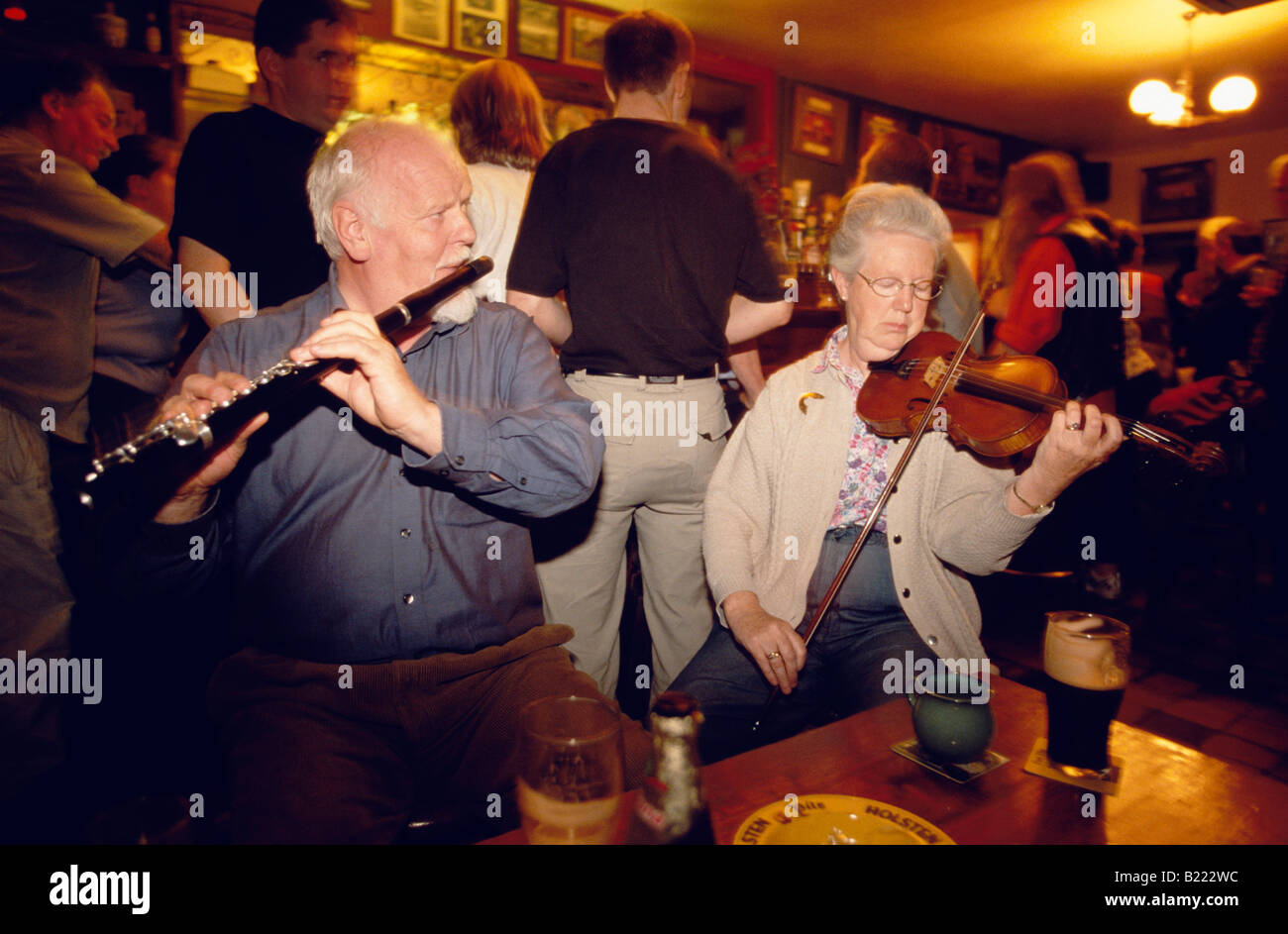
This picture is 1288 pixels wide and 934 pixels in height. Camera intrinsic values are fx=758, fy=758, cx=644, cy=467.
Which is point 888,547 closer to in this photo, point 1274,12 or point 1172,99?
point 1172,99

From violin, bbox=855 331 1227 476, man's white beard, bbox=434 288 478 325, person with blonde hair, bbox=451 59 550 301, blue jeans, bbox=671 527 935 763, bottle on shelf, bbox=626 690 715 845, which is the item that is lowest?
blue jeans, bbox=671 527 935 763

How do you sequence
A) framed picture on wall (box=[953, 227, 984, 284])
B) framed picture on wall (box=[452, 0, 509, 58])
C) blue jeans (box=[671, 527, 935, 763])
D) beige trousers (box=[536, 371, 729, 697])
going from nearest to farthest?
blue jeans (box=[671, 527, 935, 763])
beige trousers (box=[536, 371, 729, 697])
framed picture on wall (box=[452, 0, 509, 58])
framed picture on wall (box=[953, 227, 984, 284])

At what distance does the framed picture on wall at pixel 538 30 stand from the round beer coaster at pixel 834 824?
4719 mm

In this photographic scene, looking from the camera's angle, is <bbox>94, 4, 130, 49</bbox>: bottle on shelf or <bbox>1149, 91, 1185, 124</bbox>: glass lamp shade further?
<bbox>1149, 91, 1185, 124</bbox>: glass lamp shade

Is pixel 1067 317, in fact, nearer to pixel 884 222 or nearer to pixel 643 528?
pixel 884 222

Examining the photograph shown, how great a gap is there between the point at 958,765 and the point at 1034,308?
227 cm

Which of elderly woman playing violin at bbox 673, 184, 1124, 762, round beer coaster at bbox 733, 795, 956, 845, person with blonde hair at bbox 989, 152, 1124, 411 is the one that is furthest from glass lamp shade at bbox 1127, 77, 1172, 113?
round beer coaster at bbox 733, 795, 956, 845

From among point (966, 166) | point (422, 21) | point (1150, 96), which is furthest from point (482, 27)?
point (966, 166)

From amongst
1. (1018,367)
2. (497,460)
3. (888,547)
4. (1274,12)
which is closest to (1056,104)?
(1274,12)

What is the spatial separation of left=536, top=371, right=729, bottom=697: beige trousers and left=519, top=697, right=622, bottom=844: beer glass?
132 cm

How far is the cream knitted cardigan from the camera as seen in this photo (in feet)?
5.61

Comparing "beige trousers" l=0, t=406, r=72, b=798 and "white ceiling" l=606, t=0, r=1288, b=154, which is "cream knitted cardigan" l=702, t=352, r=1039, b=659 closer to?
"beige trousers" l=0, t=406, r=72, b=798

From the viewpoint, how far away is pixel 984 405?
1750 mm

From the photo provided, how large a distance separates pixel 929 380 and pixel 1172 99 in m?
5.07
